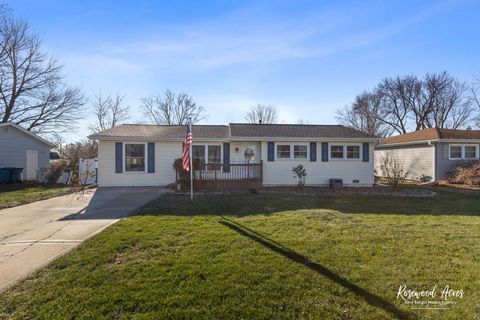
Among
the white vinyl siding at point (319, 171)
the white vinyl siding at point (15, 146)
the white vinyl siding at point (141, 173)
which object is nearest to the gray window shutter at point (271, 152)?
the white vinyl siding at point (319, 171)

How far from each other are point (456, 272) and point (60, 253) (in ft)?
19.0

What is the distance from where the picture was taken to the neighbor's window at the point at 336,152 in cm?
1454

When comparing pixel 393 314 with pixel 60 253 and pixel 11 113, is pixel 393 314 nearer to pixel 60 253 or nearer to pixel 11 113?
pixel 60 253

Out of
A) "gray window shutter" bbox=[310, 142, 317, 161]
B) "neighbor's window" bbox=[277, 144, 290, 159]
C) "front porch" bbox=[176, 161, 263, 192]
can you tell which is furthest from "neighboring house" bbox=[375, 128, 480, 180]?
"front porch" bbox=[176, 161, 263, 192]

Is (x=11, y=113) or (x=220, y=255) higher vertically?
(x=11, y=113)

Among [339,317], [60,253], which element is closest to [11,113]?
[60,253]

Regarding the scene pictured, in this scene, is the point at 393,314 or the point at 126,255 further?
the point at 126,255

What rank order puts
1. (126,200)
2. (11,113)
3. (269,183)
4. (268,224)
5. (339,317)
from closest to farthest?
1. (339,317)
2. (268,224)
3. (126,200)
4. (269,183)
5. (11,113)

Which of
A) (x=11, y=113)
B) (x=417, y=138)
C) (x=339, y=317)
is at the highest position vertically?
(x=11, y=113)

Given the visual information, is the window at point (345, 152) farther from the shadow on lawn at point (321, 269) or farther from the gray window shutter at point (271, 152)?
the shadow on lawn at point (321, 269)

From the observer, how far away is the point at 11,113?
79.8 ft

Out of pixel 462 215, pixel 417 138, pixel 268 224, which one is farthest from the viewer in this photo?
pixel 417 138

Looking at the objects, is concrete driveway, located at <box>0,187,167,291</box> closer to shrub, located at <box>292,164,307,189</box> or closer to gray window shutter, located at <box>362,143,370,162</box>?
shrub, located at <box>292,164,307,189</box>

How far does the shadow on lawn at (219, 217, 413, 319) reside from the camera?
2846 mm
